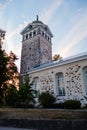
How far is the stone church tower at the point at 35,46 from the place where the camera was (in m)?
31.4

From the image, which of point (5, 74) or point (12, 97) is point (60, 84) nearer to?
point (12, 97)

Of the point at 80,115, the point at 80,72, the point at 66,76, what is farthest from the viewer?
the point at 66,76

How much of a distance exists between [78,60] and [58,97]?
5.18m

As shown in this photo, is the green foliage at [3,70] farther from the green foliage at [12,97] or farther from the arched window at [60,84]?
the arched window at [60,84]

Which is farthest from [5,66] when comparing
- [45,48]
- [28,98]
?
[45,48]

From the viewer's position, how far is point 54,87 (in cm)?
2005

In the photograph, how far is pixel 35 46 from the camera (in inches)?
1275

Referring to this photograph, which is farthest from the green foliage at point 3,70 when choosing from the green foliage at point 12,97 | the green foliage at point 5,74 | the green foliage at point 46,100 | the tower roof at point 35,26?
the tower roof at point 35,26

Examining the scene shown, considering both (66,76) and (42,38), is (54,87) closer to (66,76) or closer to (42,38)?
(66,76)

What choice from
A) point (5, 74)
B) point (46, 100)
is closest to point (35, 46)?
point (5, 74)

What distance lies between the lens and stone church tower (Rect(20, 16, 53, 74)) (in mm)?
31431

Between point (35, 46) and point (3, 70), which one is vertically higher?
point (35, 46)

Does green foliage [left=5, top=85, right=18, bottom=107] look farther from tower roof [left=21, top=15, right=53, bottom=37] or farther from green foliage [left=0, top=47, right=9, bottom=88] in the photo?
tower roof [left=21, top=15, right=53, bottom=37]

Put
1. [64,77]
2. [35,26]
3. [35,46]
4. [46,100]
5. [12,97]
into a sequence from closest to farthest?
1. [46,100]
2. [12,97]
3. [64,77]
4. [35,46]
5. [35,26]
